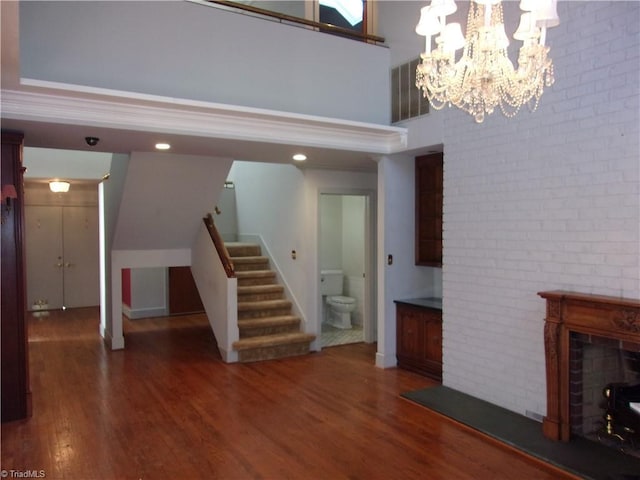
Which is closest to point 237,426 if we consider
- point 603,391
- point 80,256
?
point 603,391

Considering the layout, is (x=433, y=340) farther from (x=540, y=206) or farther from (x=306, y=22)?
(x=306, y=22)

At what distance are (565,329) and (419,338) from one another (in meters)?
1.95

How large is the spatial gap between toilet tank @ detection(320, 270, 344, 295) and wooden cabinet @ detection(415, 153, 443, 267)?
260 centimetres

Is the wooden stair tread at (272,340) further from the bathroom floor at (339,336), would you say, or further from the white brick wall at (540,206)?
the white brick wall at (540,206)

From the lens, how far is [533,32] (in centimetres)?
250

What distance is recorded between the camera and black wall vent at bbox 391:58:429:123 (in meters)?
4.91

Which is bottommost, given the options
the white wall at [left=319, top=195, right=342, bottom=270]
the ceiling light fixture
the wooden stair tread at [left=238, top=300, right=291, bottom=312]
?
the wooden stair tread at [left=238, top=300, right=291, bottom=312]

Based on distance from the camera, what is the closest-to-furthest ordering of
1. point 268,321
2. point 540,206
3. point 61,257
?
point 540,206, point 268,321, point 61,257

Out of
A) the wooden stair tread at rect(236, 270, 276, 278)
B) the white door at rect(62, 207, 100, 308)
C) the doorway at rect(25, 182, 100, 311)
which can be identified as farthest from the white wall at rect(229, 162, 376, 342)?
the white door at rect(62, 207, 100, 308)

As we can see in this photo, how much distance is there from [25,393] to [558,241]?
438 cm

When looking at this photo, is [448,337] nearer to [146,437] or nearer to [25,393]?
[146,437]

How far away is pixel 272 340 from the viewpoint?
5.81 metres

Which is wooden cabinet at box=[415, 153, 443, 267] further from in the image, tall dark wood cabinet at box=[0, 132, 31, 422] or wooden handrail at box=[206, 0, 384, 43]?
tall dark wood cabinet at box=[0, 132, 31, 422]

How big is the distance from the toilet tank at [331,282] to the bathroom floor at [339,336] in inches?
21.7
